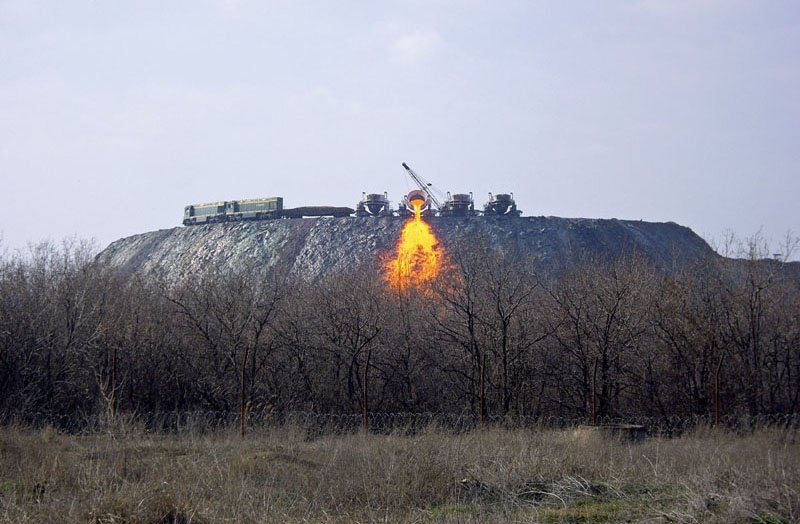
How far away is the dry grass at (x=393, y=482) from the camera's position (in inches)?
348

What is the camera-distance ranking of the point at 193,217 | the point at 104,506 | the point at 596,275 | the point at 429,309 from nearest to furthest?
the point at 104,506 → the point at 596,275 → the point at 429,309 → the point at 193,217

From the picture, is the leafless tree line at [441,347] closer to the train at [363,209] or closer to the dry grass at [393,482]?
the dry grass at [393,482]

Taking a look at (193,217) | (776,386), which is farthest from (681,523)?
(193,217)

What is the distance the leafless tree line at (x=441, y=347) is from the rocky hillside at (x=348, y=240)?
1557 inches

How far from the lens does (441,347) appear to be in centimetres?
2600

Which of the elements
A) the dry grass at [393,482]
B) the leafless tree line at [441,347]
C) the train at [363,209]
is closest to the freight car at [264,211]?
the train at [363,209]

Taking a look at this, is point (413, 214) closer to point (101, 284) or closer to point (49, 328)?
point (101, 284)

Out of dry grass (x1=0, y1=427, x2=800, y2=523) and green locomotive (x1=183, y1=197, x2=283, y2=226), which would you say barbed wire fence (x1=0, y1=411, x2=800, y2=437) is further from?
green locomotive (x1=183, y1=197, x2=283, y2=226)

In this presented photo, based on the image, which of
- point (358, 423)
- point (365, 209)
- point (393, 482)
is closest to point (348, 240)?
point (365, 209)

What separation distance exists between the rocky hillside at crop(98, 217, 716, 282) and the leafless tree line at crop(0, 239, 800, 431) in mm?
39537

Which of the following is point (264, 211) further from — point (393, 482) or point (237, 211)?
point (393, 482)

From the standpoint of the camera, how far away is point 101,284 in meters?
29.4

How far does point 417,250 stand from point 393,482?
56792 mm

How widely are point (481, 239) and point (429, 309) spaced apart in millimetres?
3117
